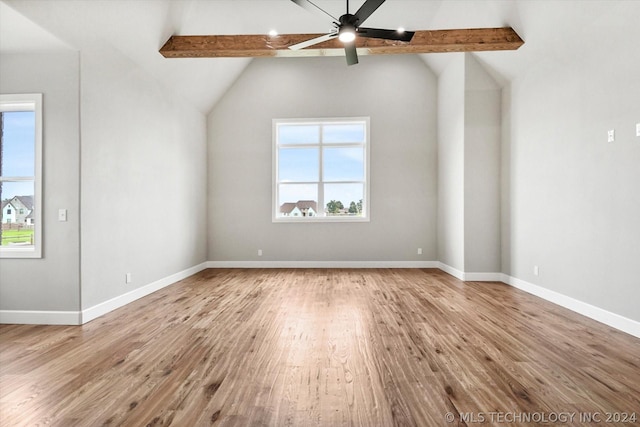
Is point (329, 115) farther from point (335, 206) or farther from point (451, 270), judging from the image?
point (451, 270)

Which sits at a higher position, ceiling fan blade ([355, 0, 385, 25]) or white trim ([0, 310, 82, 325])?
ceiling fan blade ([355, 0, 385, 25])

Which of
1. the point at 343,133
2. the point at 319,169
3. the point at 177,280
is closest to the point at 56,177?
the point at 177,280

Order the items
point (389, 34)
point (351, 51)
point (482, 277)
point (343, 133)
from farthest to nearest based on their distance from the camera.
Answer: point (343, 133)
point (482, 277)
point (351, 51)
point (389, 34)

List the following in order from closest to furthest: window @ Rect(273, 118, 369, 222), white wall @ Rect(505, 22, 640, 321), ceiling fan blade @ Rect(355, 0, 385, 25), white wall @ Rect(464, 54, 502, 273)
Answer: ceiling fan blade @ Rect(355, 0, 385, 25)
white wall @ Rect(505, 22, 640, 321)
white wall @ Rect(464, 54, 502, 273)
window @ Rect(273, 118, 369, 222)

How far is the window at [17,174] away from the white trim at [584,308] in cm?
585

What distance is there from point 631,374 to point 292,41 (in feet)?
16.1

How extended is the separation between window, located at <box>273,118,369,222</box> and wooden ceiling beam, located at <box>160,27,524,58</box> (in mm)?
2115

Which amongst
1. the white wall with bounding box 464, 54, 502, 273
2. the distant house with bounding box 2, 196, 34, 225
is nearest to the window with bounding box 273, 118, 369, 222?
the white wall with bounding box 464, 54, 502, 273

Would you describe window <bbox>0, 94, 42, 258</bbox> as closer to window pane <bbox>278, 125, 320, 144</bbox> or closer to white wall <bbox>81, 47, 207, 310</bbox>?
white wall <bbox>81, 47, 207, 310</bbox>

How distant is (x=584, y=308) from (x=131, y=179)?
217 inches

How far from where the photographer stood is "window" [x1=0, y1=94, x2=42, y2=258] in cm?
351

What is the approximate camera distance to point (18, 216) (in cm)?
358

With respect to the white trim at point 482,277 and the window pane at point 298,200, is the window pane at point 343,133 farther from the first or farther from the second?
the white trim at point 482,277

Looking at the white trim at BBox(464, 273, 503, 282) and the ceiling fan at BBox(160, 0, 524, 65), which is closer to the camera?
the ceiling fan at BBox(160, 0, 524, 65)
